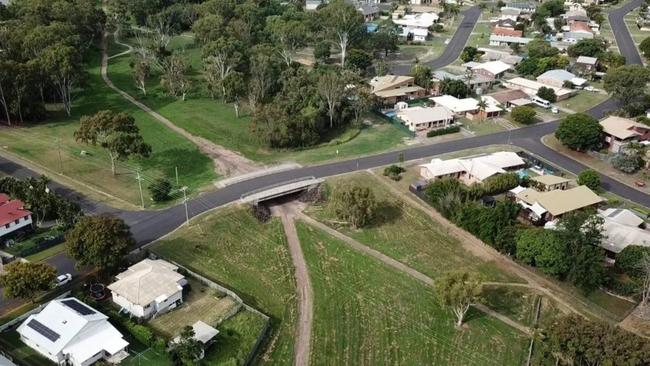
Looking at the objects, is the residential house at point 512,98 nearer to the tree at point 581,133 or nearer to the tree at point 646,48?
the tree at point 581,133

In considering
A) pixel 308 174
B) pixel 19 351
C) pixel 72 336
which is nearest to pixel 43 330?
pixel 19 351

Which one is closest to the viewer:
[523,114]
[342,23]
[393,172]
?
[393,172]

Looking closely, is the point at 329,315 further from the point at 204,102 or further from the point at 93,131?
the point at 204,102

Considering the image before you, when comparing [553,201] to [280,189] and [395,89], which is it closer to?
[280,189]

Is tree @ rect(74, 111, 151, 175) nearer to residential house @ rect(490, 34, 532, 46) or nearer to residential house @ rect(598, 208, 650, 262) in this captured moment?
residential house @ rect(598, 208, 650, 262)

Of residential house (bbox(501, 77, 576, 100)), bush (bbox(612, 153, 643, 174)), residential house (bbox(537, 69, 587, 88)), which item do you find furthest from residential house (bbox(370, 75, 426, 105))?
bush (bbox(612, 153, 643, 174))

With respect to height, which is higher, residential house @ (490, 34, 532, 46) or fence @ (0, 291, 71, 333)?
residential house @ (490, 34, 532, 46)
